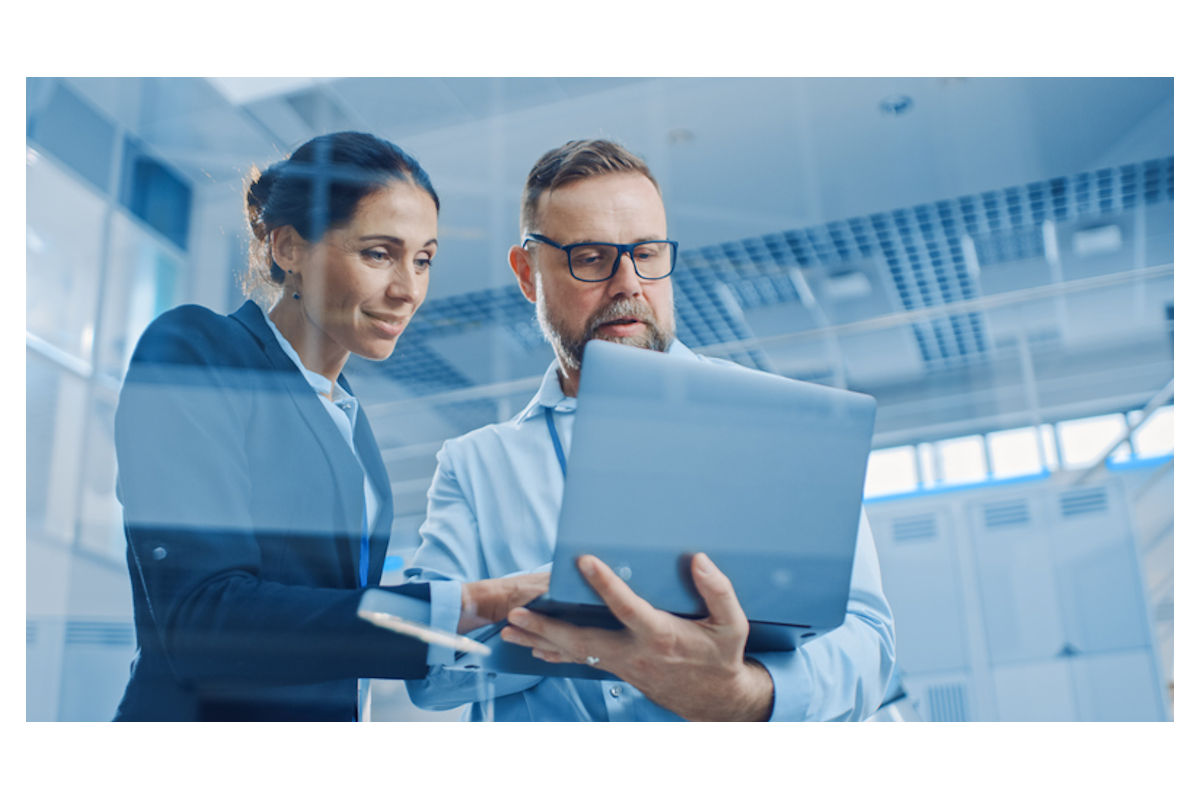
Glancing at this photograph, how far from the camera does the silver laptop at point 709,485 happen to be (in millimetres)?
1390

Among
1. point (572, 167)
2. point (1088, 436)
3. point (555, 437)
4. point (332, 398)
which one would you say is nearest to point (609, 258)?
point (572, 167)

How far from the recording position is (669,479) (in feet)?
4.73

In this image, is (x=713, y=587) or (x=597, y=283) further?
(x=597, y=283)

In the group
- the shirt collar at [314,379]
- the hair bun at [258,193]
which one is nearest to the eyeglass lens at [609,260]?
the shirt collar at [314,379]

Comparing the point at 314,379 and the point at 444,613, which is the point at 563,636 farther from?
the point at 314,379

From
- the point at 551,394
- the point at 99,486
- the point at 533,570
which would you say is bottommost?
the point at 533,570

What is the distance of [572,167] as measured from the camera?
2.10m

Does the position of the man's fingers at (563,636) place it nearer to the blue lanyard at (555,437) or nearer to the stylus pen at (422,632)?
the stylus pen at (422,632)

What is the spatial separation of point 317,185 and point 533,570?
2.87 feet
